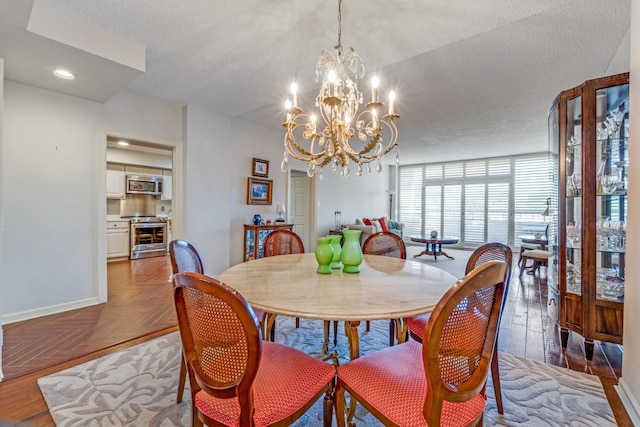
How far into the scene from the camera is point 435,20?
2.08 metres

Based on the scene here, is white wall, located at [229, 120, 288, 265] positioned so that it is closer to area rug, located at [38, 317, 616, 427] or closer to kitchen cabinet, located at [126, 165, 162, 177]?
area rug, located at [38, 317, 616, 427]

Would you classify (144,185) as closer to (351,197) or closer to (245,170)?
(245,170)

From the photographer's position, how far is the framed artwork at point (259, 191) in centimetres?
460

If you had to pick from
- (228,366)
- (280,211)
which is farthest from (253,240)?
(228,366)

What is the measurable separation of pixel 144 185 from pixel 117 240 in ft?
4.34

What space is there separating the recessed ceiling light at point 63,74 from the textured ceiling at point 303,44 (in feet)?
0.29

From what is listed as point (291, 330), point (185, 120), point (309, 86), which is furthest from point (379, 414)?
point (185, 120)

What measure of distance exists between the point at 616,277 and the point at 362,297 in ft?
6.80

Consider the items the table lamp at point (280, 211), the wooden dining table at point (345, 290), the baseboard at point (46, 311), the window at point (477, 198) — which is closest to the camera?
the wooden dining table at point (345, 290)

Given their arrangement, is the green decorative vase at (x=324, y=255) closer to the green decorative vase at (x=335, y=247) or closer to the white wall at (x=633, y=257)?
the green decorative vase at (x=335, y=247)

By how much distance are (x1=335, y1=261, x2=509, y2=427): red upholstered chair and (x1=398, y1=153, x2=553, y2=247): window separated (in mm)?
7467

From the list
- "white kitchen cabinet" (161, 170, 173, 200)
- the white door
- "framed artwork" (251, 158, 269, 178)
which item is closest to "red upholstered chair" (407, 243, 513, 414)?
"framed artwork" (251, 158, 269, 178)

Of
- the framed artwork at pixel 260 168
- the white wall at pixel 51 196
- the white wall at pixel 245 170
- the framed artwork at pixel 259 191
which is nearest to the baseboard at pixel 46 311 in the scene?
the white wall at pixel 51 196

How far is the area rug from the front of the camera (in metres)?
1.48
